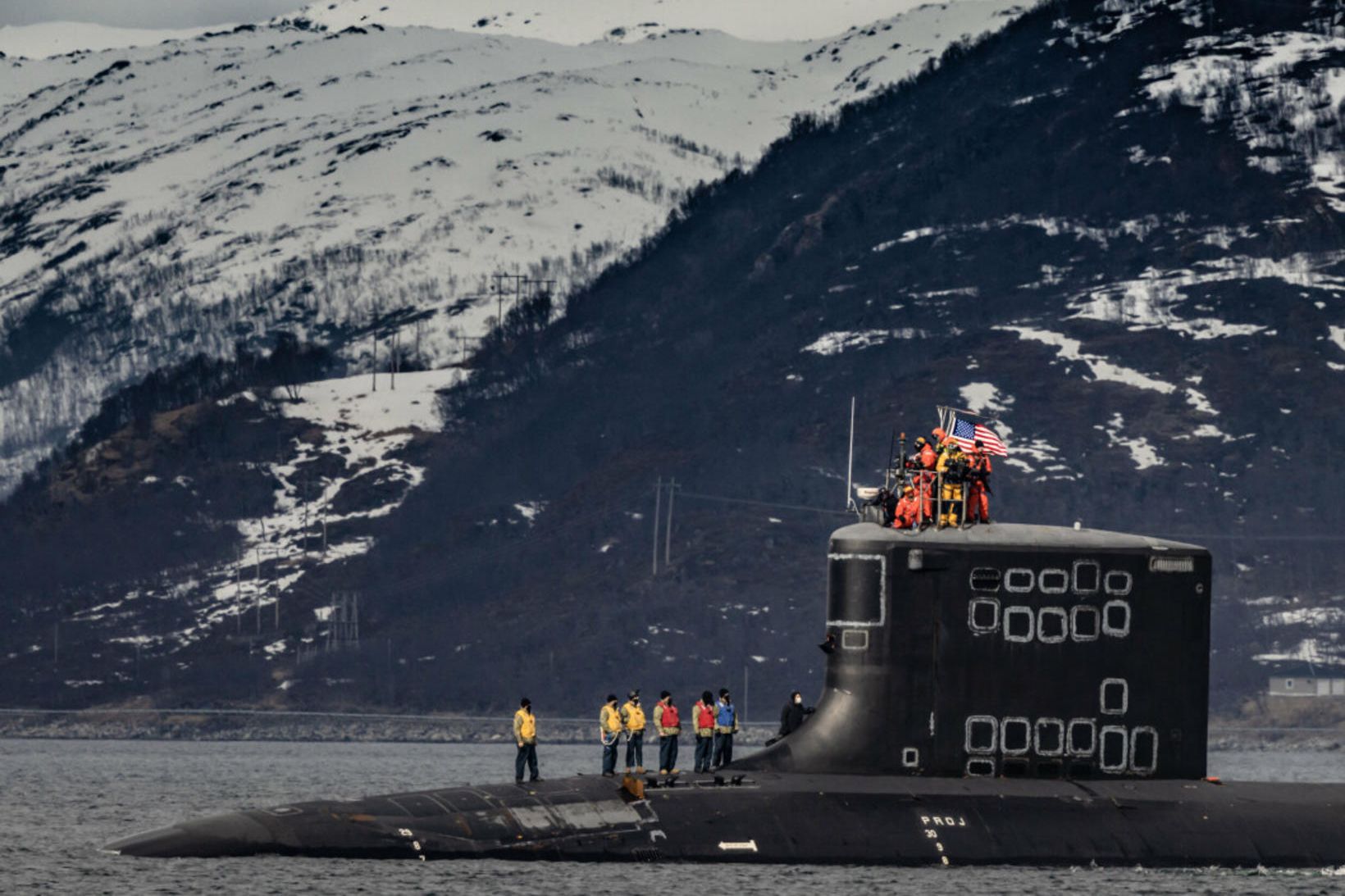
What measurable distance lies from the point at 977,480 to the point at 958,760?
508 cm

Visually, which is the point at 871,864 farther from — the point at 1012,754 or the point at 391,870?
the point at 391,870

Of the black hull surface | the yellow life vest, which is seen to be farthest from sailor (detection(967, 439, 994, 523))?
the yellow life vest

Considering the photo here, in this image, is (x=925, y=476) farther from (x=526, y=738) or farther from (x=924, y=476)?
(x=526, y=738)

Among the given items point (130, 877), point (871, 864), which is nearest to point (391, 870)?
point (130, 877)

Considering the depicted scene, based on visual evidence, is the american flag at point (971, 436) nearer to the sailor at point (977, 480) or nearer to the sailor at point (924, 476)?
the sailor at point (977, 480)

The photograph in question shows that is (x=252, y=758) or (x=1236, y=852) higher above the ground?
(x=1236, y=852)

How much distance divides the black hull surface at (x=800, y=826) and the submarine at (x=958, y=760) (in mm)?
38

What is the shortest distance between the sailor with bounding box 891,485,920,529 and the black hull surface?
4.58 meters

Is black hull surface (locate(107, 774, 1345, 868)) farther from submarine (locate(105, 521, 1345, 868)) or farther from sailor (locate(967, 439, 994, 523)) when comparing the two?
sailor (locate(967, 439, 994, 523))

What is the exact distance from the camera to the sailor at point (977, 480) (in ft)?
151

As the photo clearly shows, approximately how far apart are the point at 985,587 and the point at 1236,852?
6.59 meters

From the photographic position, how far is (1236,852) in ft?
149

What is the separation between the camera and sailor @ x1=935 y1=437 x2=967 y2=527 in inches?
1802

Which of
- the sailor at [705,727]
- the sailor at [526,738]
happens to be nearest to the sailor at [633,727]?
the sailor at [705,727]
